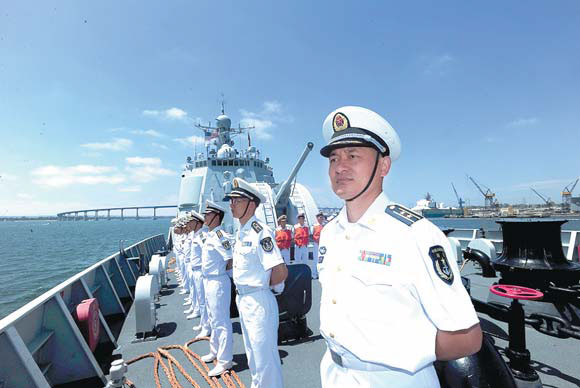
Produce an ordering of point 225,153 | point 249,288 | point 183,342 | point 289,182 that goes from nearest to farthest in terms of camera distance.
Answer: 1. point 249,288
2. point 183,342
3. point 289,182
4. point 225,153

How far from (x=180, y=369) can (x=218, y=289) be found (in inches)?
37.2

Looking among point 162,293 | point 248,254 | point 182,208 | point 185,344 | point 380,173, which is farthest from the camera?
point 182,208

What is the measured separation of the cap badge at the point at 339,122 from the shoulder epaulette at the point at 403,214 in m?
0.39

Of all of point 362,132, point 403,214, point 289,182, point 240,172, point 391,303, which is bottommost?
→ point 391,303

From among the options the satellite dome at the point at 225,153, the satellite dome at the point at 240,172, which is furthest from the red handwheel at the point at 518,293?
the satellite dome at the point at 225,153

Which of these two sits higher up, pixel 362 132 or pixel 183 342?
pixel 362 132

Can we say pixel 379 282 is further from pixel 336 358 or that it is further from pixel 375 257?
pixel 336 358

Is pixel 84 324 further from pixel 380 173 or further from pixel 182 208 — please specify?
pixel 182 208

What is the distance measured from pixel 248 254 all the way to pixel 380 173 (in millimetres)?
1777

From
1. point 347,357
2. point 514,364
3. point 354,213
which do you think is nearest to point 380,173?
point 354,213

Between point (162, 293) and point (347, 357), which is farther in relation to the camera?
point (162, 293)

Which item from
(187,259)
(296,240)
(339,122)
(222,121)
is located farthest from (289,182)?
(339,122)

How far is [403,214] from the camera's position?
3.64ft

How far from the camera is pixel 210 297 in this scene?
3.49 meters
